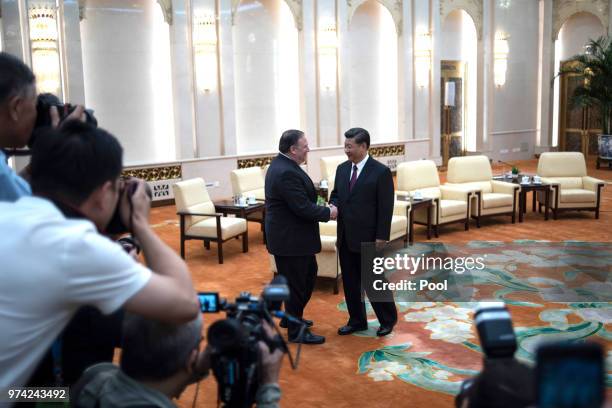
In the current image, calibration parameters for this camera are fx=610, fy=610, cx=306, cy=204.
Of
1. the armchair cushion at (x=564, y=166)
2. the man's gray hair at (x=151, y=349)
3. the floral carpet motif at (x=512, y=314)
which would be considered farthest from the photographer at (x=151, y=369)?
the armchair cushion at (x=564, y=166)

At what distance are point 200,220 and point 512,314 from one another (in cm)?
379

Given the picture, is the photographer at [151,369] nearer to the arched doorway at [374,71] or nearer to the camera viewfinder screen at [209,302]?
the camera viewfinder screen at [209,302]

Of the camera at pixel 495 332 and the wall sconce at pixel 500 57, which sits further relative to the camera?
the wall sconce at pixel 500 57

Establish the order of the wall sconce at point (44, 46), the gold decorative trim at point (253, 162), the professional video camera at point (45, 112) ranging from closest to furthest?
the professional video camera at point (45, 112)
the wall sconce at point (44, 46)
the gold decorative trim at point (253, 162)

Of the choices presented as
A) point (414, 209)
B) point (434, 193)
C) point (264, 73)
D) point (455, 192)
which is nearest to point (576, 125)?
point (264, 73)

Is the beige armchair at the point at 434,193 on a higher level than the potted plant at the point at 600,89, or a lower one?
lower

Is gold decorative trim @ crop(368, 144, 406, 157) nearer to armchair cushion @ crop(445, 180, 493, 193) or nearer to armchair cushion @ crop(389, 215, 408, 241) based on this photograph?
armchair cushion @ crop(445, 180, 493, 193)

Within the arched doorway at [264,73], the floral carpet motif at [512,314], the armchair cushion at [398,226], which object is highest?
the arched doorway at [264,73]

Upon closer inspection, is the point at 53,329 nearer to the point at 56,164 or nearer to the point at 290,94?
the point at 56,164

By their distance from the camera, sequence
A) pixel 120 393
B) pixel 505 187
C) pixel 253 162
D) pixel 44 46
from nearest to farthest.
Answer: pixel 120 393 → pixel 44 46 → pixel 505 187 → pixel 253 162

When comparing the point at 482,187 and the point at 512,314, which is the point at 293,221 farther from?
the point at 482,187

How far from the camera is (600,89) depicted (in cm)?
1387

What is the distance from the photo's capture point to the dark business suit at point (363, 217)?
4.43m

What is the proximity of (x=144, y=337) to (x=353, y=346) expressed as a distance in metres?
3.21
